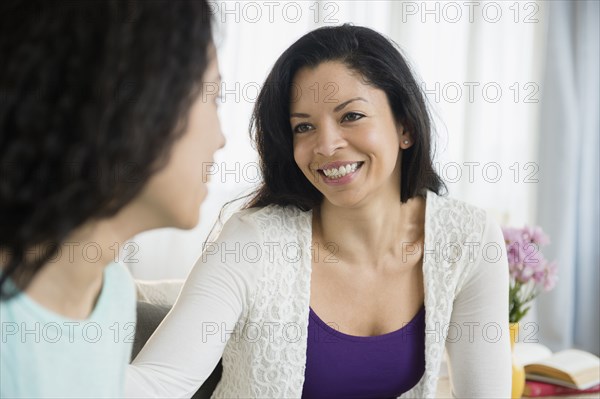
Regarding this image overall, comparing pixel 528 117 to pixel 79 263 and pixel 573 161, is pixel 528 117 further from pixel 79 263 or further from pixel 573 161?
pixel 79 263

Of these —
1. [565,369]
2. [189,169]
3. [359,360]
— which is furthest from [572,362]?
[189,169]

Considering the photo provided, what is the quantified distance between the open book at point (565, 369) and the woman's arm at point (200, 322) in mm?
1146

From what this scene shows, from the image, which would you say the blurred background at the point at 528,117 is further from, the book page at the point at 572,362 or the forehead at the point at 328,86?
the forehead at the point at 328,86

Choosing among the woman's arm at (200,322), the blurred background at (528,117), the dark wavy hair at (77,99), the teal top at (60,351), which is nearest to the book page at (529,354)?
the woman's arm at (200,322)

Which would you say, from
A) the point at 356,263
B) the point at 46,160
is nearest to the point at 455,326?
the point at 356,263

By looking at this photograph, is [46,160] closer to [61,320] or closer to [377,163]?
[61,320]

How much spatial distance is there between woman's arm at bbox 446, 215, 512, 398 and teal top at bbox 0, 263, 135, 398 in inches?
45.0

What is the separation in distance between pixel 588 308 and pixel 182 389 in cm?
299

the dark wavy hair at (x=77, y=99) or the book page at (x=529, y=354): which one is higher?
the dark wavy hair at (x=77, y=99)

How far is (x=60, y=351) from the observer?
0.78 meters

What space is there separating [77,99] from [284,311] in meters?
1.14

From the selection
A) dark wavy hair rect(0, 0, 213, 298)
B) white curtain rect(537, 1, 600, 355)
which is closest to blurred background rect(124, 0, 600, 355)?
white curtain rect(537, 1, 600, 355)

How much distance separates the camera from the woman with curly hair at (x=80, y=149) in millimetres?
649

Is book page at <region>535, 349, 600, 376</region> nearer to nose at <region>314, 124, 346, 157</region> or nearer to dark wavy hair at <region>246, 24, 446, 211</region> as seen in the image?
dark wavy hair at <region>246, 24, 446, 211</region>
